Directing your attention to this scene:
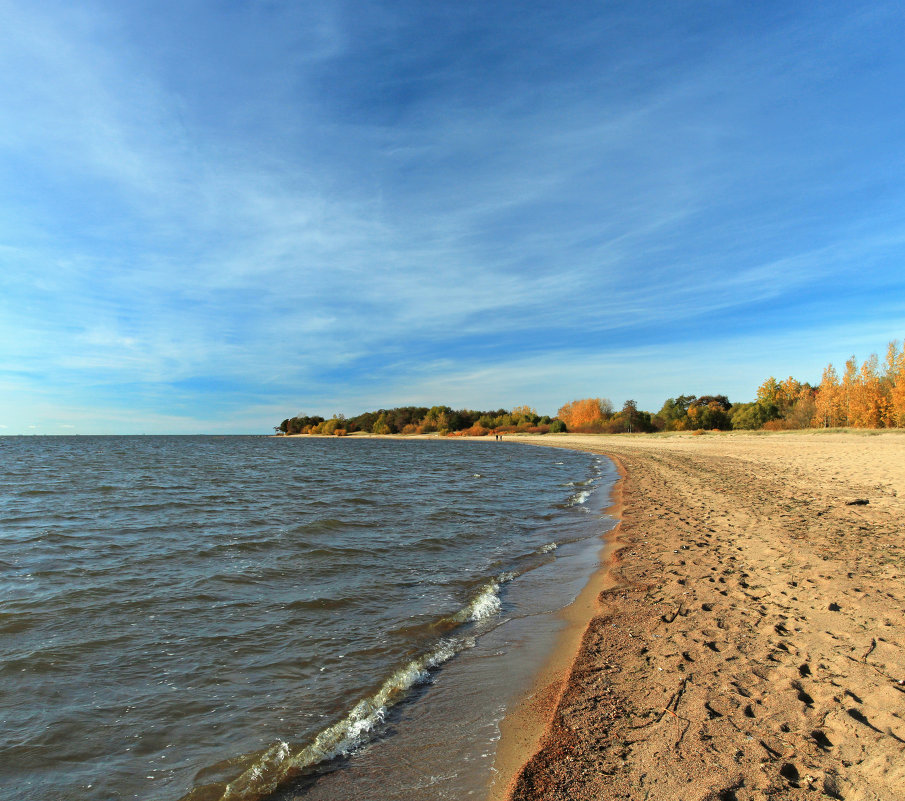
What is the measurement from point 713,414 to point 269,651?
96.2m

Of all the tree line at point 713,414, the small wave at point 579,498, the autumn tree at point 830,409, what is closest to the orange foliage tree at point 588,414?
the tree line at point 713,414

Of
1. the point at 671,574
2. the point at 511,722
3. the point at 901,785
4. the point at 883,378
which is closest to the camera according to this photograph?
the point at 901,785

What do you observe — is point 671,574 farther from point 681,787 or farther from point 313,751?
point 313,751

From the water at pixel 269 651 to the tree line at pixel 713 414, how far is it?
62.6 meters

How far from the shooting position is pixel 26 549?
10523 mm

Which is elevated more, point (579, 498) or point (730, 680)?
point (730, 680)

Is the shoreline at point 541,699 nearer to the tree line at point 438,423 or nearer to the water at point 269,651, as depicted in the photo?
the water at point 269,651

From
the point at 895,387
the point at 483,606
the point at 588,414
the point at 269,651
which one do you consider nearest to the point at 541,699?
the point at 483,606

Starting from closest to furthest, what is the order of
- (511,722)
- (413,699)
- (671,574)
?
1. (511,722)
2. (413,699)
3. (671,574)

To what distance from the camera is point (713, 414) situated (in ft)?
288

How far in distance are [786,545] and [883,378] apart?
72.2m

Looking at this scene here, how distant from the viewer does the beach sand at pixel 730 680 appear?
10.3ft

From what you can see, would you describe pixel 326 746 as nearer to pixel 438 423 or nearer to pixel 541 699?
pixel 541 699

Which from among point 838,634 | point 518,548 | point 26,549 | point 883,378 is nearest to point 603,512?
point 518,548
